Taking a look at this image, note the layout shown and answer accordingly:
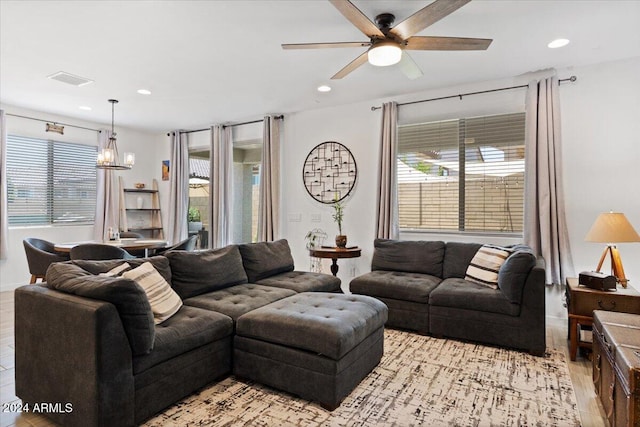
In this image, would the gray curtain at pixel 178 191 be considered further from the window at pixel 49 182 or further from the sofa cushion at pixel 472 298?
the sofa cushion at pixel 472 298

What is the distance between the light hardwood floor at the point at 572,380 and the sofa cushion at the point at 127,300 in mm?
715

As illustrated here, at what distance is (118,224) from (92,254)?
2853 millimetres

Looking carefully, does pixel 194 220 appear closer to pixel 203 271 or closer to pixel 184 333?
pixel 203 271

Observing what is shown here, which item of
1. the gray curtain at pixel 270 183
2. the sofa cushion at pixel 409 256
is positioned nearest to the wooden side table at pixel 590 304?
the sofa cushion at pixel 409 256

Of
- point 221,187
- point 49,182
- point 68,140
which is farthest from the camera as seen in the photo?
point 221,187

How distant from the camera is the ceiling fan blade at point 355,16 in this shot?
2119 millimetres

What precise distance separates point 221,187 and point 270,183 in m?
1.07

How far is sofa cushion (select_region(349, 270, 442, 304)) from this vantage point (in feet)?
11.6

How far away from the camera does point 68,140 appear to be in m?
6.04

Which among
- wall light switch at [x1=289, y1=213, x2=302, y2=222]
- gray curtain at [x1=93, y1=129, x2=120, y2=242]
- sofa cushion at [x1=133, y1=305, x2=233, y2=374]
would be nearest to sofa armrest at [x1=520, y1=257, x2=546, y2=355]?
sofa cushion at [x1=133, y1=305, x2=233, y2=374]

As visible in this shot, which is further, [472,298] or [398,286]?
[398,286]

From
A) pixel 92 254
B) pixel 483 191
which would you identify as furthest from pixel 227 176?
pixel 483 191

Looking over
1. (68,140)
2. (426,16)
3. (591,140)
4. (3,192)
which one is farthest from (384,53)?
(68,140)

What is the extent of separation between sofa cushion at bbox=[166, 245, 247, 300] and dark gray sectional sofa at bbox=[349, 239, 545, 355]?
132 centimetres
